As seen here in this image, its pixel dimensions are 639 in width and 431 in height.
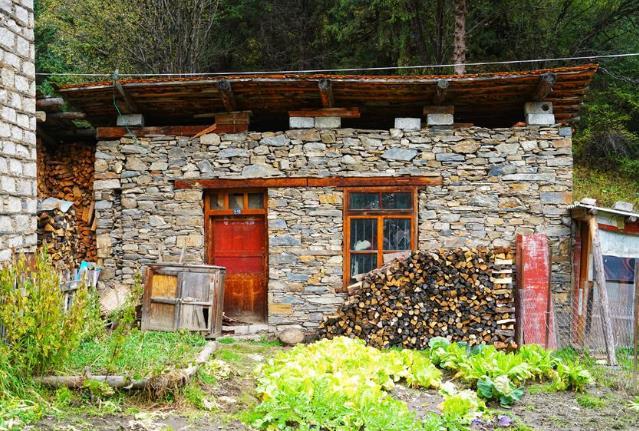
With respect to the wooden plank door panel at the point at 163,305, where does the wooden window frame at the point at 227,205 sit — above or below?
above

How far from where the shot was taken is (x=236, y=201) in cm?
934

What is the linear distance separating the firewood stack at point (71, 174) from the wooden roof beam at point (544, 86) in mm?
7664

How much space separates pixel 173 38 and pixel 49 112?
19.6ft

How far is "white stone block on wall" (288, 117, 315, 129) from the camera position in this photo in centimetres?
905

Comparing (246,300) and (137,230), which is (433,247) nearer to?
(246,300)

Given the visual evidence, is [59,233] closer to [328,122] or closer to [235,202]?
[235,202]

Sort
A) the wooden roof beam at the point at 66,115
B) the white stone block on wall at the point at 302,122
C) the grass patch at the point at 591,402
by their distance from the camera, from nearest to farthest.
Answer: the grass patch at the point at 591,402, the white stone block on wall at the point at 302,122, the wooden roof beam at the point at 66,115

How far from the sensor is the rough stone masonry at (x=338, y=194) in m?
8.84

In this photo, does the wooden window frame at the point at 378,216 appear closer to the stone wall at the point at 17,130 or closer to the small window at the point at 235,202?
the small window at the point at 235,202

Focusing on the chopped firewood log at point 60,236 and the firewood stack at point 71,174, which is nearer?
the chopped firewood log at point 60,236

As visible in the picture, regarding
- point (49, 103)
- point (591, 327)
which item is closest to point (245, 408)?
point (591, 327)

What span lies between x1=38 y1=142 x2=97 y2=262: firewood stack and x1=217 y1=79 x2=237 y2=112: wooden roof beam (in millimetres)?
2908

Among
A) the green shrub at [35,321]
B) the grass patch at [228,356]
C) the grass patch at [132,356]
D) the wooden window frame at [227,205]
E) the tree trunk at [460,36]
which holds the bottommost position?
the grass patch at [228,356]

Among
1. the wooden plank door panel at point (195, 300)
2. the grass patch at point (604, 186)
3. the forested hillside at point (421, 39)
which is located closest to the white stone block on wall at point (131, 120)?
the wooden plank door panel at point (195, 300)
